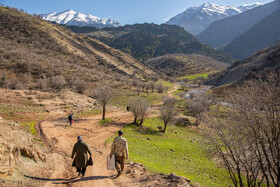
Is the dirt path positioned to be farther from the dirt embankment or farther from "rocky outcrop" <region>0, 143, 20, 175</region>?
"rocky outcrop" <region>0, 143, 20, 175</region>

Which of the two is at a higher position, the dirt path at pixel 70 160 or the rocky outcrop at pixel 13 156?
the rocky outcrop at pixel 13 156

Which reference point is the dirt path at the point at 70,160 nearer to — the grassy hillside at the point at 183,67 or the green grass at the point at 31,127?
the green grass at the point at 31,127

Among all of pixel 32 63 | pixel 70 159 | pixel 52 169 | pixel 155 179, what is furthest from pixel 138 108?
pixel 32 63

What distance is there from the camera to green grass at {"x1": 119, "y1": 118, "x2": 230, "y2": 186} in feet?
45.7

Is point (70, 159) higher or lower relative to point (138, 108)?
lower

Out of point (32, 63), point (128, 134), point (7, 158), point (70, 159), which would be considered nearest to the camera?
point (7, 158)

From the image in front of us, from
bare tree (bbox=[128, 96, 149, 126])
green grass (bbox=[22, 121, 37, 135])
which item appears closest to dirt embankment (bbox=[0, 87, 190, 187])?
green grass (bbox=[22, 121, 37, 135])

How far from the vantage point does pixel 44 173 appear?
816 cm

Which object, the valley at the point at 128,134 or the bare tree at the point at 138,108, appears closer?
the valley at the point at 128,134

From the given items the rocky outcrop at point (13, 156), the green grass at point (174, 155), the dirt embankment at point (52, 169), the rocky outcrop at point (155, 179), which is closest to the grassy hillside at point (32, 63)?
the green grass at point (174, 155)

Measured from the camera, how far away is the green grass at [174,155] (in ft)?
45.7

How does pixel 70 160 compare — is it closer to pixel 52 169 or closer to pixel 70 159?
pixel 70 159

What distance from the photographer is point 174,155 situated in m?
19.5

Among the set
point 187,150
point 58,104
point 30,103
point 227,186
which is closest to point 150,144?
point 187,150
